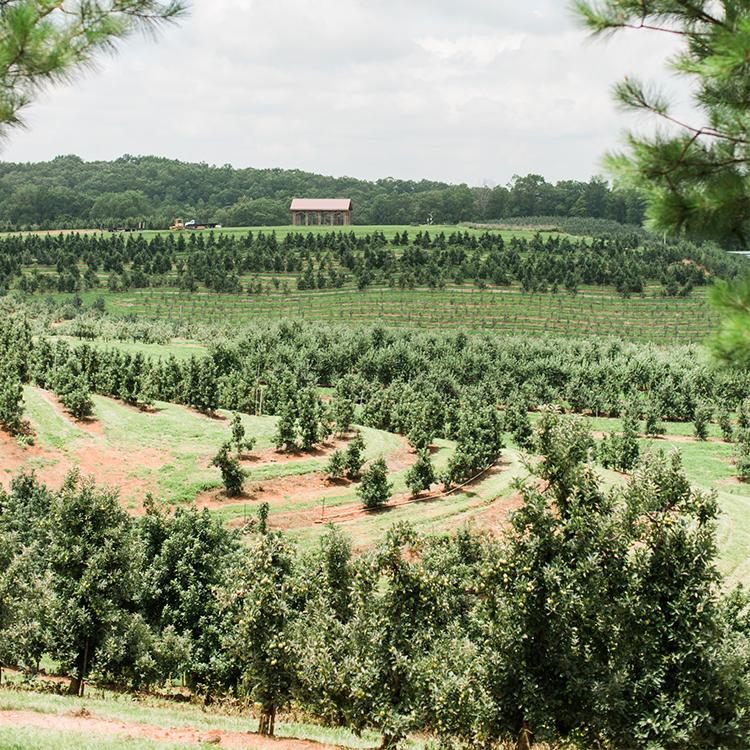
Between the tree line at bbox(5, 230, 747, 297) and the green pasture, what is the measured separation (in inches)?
145

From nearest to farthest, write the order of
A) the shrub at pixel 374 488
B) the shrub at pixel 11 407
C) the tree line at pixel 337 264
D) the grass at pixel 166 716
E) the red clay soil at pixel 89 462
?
the grass at pixel 166 716 < the red clay soil at pixel 89 462 < the shrub at pixel 374 488 < the shrub at pixel 11 407 < the tree line at pixel 337 264

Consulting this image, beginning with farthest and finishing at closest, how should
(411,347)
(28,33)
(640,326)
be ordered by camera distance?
(640,326) → (411,347) → (28,33)

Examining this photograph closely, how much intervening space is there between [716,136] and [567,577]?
11245 mm

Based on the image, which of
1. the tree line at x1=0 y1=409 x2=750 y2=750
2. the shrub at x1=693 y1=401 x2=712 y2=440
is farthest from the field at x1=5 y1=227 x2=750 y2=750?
the shrub at x1=693 y1=401 x2=712 y2=440

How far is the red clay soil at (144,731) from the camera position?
17562mm

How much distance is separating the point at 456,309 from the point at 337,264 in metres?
36.4

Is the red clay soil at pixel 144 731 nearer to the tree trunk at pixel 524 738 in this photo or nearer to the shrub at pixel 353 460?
the tree trunk at pixel 524 738

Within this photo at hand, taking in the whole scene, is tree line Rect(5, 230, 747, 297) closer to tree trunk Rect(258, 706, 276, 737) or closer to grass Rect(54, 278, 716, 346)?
grass Rect(54, 278, 716, 346)

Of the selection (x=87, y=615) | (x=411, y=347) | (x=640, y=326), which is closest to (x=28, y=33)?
(x=87, y=615)

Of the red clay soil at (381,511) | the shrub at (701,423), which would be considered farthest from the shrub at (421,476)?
the shrub at (701,423)

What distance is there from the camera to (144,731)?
718 inches

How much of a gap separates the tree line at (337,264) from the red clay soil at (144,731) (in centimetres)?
13160

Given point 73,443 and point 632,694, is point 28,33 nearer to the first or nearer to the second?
point 632,694

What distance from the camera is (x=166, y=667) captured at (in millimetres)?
27172
